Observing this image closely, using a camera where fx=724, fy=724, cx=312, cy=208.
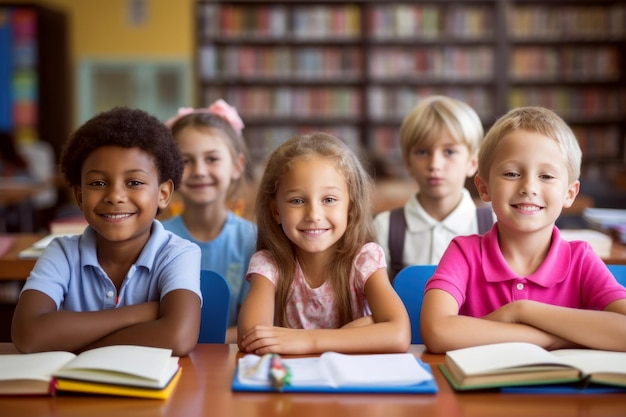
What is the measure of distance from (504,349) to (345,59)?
612 cm

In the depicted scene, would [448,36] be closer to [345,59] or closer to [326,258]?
[345,59]

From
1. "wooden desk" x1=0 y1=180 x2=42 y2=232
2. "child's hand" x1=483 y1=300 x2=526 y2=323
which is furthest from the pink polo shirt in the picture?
"wooden desk" x1=0 y1=180 x2=42 y2=232

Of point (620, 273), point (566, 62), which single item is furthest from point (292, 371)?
point (566, 62)

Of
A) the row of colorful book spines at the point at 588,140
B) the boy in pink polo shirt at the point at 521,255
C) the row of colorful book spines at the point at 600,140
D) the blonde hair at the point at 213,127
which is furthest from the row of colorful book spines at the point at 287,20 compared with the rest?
the boy in pink polo shirt at the point at 521,255

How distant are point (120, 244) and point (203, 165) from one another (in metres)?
0.85

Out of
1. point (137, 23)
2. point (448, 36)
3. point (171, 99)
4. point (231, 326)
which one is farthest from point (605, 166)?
point (231, 326)

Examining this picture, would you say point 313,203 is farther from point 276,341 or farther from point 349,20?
point 349,20

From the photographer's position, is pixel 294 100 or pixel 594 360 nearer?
pixel 594 360

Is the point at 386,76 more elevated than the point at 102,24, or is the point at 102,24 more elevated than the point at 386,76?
the point at 102,24

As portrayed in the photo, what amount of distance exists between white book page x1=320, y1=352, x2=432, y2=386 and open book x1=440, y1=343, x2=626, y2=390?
6 cm

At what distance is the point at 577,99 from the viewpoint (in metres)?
7.09

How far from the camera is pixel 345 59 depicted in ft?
23.2

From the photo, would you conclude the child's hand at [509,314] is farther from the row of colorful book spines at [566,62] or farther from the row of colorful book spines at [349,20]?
the row of colorful book spines at [566,62]

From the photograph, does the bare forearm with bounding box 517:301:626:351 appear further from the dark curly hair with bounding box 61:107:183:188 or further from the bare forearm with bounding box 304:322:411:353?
the dark curly hair with bounding box 61:107:183:188
